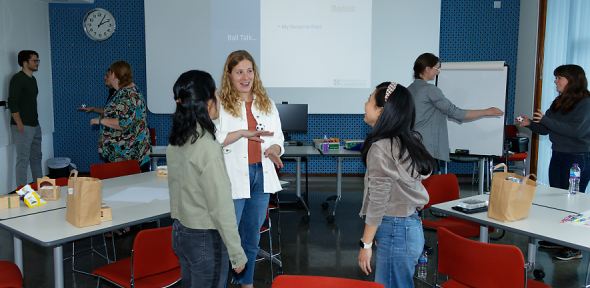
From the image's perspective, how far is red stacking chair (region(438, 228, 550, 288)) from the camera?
61.8 inches

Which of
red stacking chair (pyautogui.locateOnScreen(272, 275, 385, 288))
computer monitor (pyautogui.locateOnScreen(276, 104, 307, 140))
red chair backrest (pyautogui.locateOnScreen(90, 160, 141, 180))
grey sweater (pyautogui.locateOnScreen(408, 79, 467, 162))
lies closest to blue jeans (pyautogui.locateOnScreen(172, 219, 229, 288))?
red stacking chair (pyautogui.locateOnScreen(272, 275, 385, 288))

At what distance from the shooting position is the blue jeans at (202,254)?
61.4 inches

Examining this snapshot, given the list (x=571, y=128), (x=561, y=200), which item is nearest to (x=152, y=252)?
(x=561, y=200)

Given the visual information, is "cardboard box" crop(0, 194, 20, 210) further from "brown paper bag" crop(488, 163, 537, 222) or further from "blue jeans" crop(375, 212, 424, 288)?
"brown paper bag" crop(488, 163, 537, 222)

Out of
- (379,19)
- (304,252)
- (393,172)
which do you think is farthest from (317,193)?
(393,172)

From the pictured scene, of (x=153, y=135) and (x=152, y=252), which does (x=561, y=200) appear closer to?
(x=152, y=252)

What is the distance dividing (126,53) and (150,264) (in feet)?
16.1

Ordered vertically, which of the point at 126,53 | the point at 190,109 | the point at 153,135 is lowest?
the point at 153,135

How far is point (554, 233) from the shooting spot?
1.89 metres

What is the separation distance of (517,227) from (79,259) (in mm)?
3090

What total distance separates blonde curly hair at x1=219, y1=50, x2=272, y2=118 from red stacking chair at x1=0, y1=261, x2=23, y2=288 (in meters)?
1.30

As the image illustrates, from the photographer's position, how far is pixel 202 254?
1.56 m

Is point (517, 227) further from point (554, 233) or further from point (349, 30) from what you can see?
point (349, 30)

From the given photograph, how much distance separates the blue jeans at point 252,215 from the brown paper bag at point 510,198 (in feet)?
3.92
